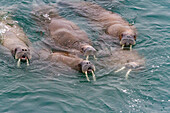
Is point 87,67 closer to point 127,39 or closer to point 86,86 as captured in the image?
point 86,86

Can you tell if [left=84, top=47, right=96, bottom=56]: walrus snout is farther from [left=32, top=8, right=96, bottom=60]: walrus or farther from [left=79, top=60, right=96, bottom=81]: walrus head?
[left=79, top=60, right=96, bottom=81]: walrus head

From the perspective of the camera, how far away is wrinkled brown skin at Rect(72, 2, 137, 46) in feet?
40.4

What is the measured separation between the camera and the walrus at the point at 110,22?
38.5ft

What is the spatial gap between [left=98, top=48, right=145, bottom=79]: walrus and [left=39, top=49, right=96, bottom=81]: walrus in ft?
2.51

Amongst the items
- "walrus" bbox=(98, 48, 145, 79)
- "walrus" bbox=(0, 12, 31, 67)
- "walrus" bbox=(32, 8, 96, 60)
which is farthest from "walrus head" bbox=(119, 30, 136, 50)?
"walrus" bbox=(0, 12, 31, 67)

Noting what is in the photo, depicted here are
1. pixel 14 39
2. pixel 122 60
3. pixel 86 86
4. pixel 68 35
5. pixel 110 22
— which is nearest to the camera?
pixel 86 86

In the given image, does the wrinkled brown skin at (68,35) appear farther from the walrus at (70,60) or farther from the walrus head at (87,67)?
the walrus head at (87,67)

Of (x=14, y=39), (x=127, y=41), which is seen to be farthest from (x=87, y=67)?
(x=14, y=39)

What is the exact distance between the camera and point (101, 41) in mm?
11914

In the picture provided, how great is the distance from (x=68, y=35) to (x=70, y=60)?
77.1 inches

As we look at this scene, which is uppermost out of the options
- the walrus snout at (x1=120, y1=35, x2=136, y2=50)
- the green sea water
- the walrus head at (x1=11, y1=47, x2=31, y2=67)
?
the walrus snout at (x1=120, y1=35, x2=136, y2=50)

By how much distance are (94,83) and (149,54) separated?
2.79 metres

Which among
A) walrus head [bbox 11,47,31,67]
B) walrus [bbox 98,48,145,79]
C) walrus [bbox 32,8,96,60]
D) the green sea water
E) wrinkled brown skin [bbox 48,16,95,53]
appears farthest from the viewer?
wrinkled brown skin [bbox 48,16,95,53]

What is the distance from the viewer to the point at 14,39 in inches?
453
